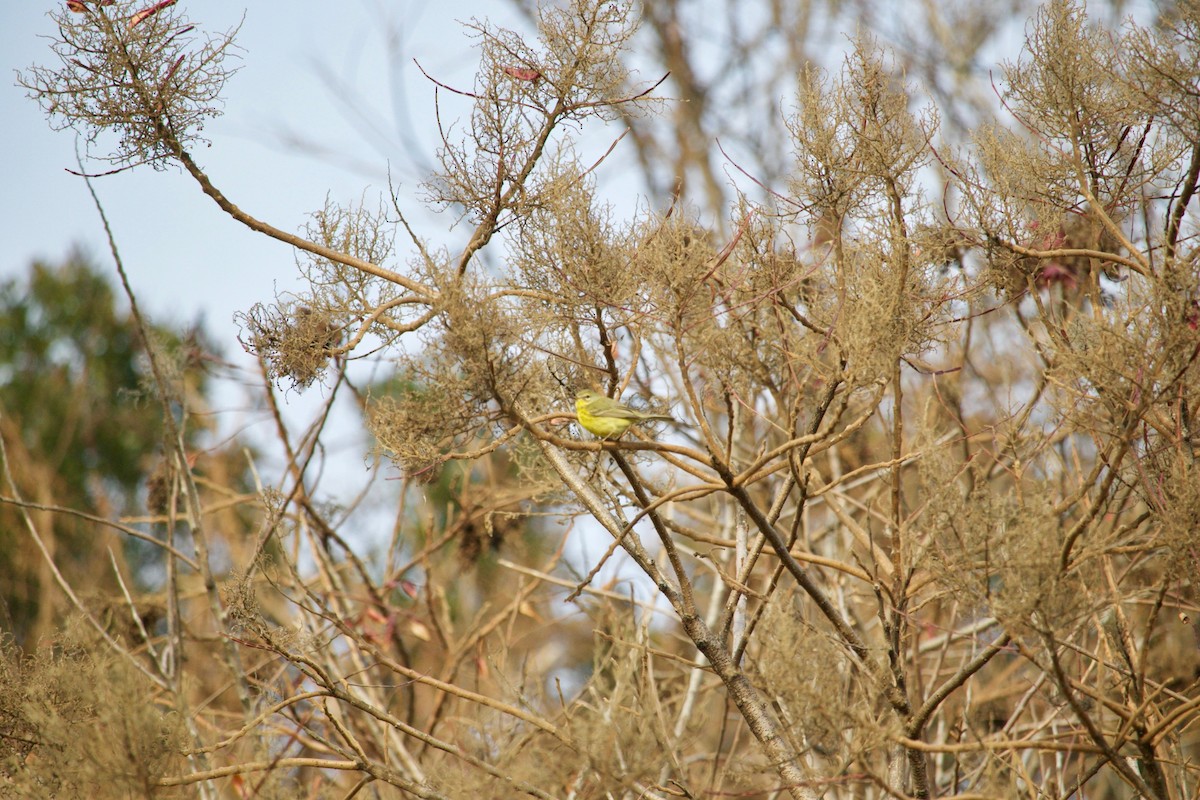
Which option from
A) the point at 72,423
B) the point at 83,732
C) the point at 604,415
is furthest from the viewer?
the point at 72,423

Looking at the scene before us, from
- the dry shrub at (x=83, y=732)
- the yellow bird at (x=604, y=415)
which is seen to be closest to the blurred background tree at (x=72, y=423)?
the dry shrub at (x=83, y=732)

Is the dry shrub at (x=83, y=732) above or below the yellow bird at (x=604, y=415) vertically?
below

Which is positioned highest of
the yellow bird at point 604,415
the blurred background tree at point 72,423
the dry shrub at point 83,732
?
the blurred background tree at point 72,423

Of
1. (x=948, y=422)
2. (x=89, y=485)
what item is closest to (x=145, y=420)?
(x=89, y=485)

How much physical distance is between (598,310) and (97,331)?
44.6 feet

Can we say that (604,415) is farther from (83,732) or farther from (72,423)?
(72,423)

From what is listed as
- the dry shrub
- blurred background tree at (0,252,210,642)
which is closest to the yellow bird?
the dry shrub

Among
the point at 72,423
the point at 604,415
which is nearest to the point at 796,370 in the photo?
the point at 604,415

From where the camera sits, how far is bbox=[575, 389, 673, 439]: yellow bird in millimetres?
3729

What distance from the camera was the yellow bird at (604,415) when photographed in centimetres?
373

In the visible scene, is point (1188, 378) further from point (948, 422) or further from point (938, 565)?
point (948, 422)

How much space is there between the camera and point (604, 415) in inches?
149

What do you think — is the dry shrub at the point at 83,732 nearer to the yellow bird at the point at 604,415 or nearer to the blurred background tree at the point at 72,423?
the yellow bird at the point at 604,415

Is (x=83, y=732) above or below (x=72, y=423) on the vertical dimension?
below
